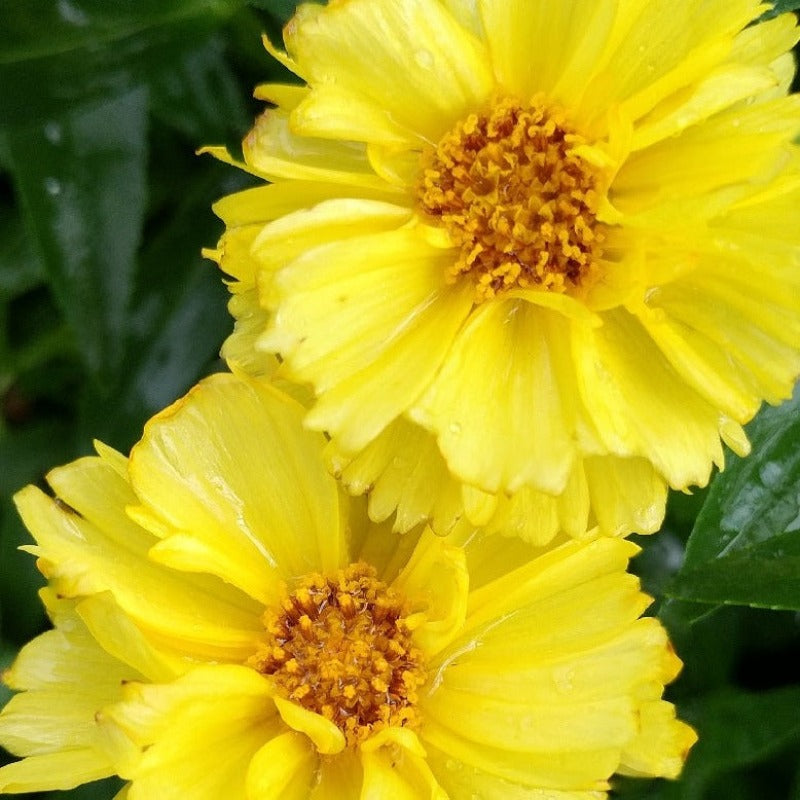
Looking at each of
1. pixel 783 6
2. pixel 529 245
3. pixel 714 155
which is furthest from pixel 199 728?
pixel 783 6

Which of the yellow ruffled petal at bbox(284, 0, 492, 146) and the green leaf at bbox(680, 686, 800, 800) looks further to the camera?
the green leaf at bbox(680, 686, 800, 800)

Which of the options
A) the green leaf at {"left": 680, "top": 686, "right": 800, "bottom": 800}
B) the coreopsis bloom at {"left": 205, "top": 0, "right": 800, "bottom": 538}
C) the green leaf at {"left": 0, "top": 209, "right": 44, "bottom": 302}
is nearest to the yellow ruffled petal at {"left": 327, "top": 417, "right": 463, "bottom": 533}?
the coreopsis bloom at {"left": 205, "top": 0, "right": 800, "bottom": 538}

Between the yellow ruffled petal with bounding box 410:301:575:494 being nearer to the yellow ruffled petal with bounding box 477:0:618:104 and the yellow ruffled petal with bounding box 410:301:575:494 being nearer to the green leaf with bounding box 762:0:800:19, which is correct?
the yellow ruffled petal with bounding box 477:0:618:104

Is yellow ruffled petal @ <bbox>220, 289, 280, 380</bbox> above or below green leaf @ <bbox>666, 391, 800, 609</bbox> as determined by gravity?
above

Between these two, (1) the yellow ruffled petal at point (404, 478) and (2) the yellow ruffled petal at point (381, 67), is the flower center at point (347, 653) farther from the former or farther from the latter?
(2) the yellow ruffled petal at point (381, 67)

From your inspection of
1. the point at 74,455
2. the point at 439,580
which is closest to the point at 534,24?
the point at 439,580

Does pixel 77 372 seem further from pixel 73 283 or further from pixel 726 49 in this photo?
pixel 726 49

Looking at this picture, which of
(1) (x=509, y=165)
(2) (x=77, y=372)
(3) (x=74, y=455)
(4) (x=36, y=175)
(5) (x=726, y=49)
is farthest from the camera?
(2) (x=77, y=372)
